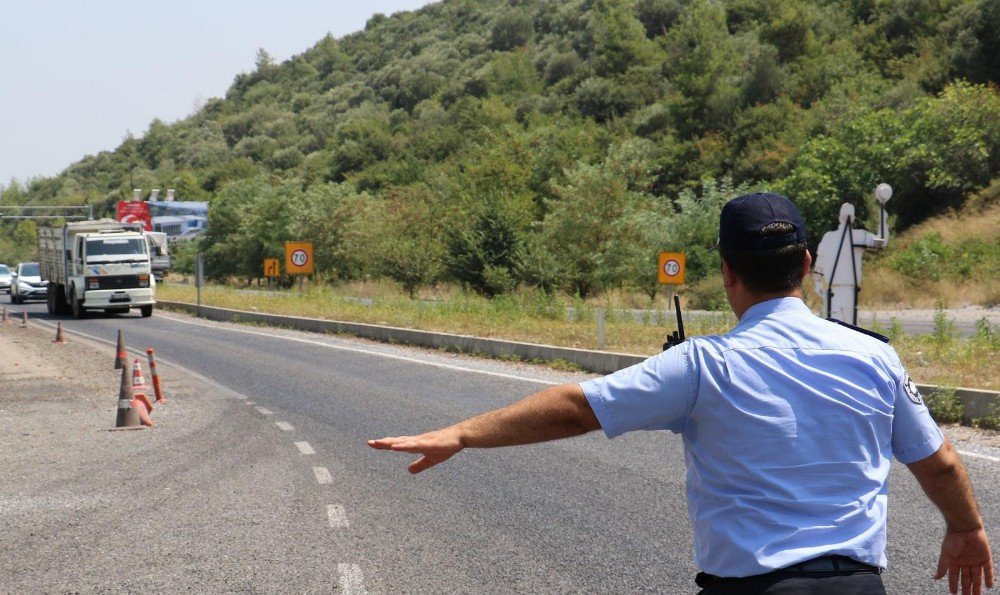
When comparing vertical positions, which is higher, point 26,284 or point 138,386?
point 26,284

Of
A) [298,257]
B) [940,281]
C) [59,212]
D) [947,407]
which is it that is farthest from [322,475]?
[59,212]

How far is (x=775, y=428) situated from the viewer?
244cm

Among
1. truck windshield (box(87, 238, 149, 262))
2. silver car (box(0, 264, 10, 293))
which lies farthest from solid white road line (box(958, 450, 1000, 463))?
silver car (box(0, 264, 10, 293))

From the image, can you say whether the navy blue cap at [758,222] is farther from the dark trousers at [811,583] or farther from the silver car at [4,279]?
the silver car at [4,279]

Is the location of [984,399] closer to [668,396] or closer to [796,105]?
[668,396]

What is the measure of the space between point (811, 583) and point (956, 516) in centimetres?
57

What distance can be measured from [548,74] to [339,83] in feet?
262

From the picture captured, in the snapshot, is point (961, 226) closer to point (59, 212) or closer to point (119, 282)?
point (119, 282)

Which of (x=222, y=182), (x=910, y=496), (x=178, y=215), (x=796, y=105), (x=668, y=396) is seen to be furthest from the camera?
(x=222, y=182)

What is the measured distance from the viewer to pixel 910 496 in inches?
317

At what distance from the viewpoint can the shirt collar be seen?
2.60 meters

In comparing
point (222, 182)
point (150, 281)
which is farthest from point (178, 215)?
point (150, 281)

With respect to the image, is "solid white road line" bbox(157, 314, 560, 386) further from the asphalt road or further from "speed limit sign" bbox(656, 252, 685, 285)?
"speed limit sign" bbox(656, 252, 685, 285)

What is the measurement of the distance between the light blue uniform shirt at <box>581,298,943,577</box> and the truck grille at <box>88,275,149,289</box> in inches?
1545
